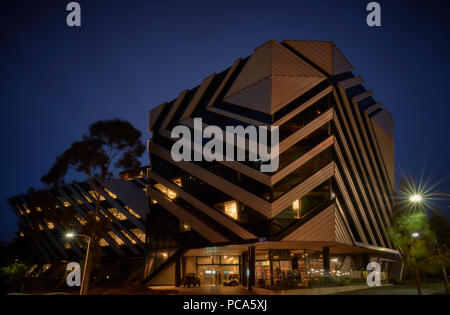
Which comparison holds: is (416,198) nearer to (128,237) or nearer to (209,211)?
(209,211)

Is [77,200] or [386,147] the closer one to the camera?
[386,147]

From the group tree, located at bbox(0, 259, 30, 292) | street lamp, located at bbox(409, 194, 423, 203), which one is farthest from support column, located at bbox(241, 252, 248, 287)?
tree, located at bbox(0, 259, 30, 292)

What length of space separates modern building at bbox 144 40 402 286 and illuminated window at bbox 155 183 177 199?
141mm

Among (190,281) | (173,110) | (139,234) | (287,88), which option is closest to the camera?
(287,88)

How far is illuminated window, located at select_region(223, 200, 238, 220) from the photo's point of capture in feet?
115

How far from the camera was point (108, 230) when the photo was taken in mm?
47750

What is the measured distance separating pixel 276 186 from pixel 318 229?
515 cm

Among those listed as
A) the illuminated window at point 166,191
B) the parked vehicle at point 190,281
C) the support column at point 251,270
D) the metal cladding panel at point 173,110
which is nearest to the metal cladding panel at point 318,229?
the support column at point 251,270

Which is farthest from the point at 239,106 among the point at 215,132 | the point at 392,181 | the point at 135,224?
the point at 392,181

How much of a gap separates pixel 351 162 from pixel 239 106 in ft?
42.4

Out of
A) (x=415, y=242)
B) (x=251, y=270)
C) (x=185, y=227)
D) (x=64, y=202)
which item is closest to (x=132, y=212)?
(x=185, y=227)

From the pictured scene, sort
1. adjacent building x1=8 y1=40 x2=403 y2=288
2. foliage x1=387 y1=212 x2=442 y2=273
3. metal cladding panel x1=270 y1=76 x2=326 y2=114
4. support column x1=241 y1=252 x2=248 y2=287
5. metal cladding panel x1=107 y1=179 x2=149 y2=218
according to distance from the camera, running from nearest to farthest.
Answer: foliage x1=387 y1=212 x2=442 y2=273 → adjacent building x1=8 y1=40 x2=403 y2=288 → metal cladding panel x1=270 y1=76 x2=326 y2=114 → support column x1=241 y1=252 x2=248 y2=287 → metal cladding panel x1=107 y1=179 x2=149 y2=218

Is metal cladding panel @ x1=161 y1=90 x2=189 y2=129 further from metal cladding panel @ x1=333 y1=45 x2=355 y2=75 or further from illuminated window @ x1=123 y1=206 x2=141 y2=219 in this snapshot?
metal cladding panel @ x1=333 y1=45 x2=355 y2=75

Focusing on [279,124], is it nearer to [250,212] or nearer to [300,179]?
[300,179]
